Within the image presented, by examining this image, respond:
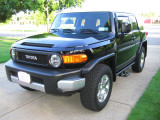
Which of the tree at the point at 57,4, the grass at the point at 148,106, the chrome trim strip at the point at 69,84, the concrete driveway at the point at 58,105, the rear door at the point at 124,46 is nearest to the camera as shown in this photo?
the chrome trim strip at the point at 69,84

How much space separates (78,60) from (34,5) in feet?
30.5

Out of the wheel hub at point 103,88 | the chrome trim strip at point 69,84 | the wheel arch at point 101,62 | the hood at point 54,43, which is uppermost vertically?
the hood at point 54,43

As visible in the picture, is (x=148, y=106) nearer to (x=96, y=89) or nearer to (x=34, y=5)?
(x=96, y=89)

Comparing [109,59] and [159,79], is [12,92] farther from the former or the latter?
[159,79]

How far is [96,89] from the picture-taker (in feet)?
9.09

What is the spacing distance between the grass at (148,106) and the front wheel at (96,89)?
0.55 metres

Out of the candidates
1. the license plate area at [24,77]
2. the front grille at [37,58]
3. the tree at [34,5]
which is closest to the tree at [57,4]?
the tree at [34,5]

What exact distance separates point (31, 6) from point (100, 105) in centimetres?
935

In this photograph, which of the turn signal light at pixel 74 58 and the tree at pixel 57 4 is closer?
the turn signal light at pixel 74 58

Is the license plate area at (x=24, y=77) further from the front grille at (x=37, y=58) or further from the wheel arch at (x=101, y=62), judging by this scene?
the wheel arch at (x=101, y=62)

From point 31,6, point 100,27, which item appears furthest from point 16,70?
point 31,6

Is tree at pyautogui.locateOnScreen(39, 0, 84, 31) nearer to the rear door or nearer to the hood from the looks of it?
the rear door

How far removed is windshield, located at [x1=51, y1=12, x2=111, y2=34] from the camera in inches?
137

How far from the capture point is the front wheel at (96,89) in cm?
270
